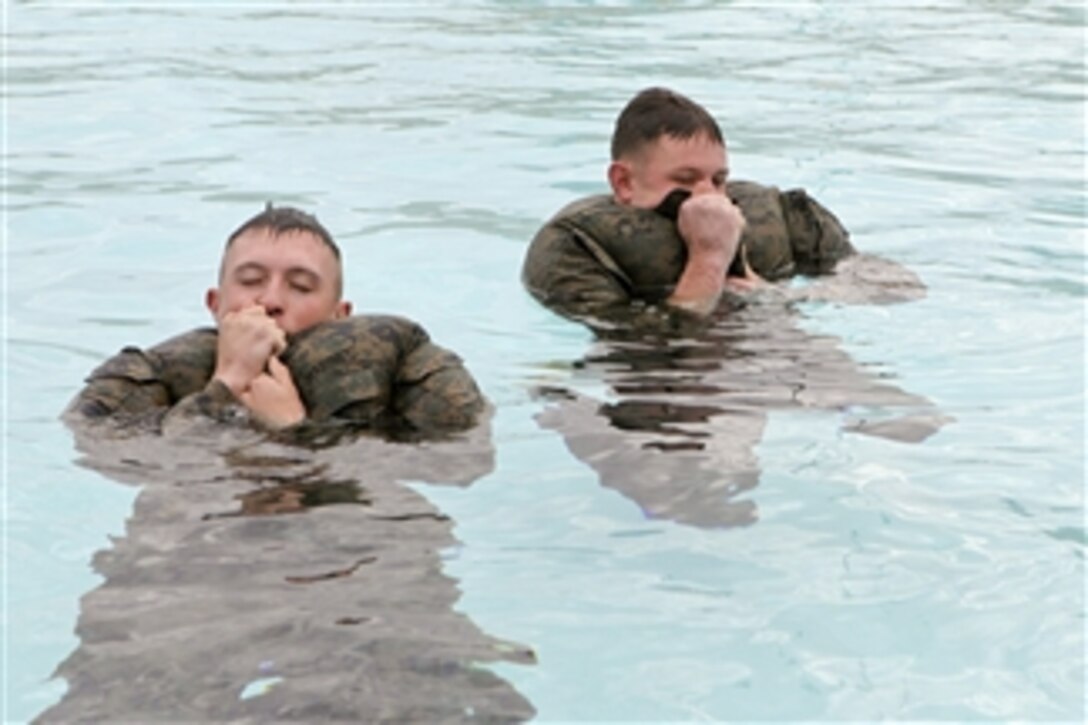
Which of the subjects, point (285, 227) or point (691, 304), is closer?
point (285, 227)

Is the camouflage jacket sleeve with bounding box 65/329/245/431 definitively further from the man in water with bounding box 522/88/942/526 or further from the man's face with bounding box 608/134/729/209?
the man's face with bounding box 608/134/729/209

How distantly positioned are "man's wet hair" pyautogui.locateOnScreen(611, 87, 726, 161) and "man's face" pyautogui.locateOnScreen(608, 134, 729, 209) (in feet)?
0.06

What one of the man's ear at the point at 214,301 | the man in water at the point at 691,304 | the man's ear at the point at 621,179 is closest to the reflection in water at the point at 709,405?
the man in water at the point at 691,304

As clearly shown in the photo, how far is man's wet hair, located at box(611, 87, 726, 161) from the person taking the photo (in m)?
6.16

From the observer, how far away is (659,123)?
20.2 ft

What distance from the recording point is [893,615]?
3.86 metres

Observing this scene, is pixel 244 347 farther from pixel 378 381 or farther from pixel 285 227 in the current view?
pixel 285 227

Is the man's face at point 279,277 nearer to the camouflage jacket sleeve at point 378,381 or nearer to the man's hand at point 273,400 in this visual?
the camouflage jacket sleeve at point 378,381

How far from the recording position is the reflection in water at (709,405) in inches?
175

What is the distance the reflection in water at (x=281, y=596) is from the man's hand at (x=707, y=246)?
1.52 meters

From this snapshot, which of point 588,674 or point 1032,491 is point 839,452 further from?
point 588,674

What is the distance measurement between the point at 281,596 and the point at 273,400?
0.95 meters

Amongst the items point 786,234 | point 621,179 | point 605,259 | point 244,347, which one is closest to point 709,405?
point 605,259

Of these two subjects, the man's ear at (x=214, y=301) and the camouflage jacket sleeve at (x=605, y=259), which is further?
the camouflage jacket sleeve at (x=605, y=259)
